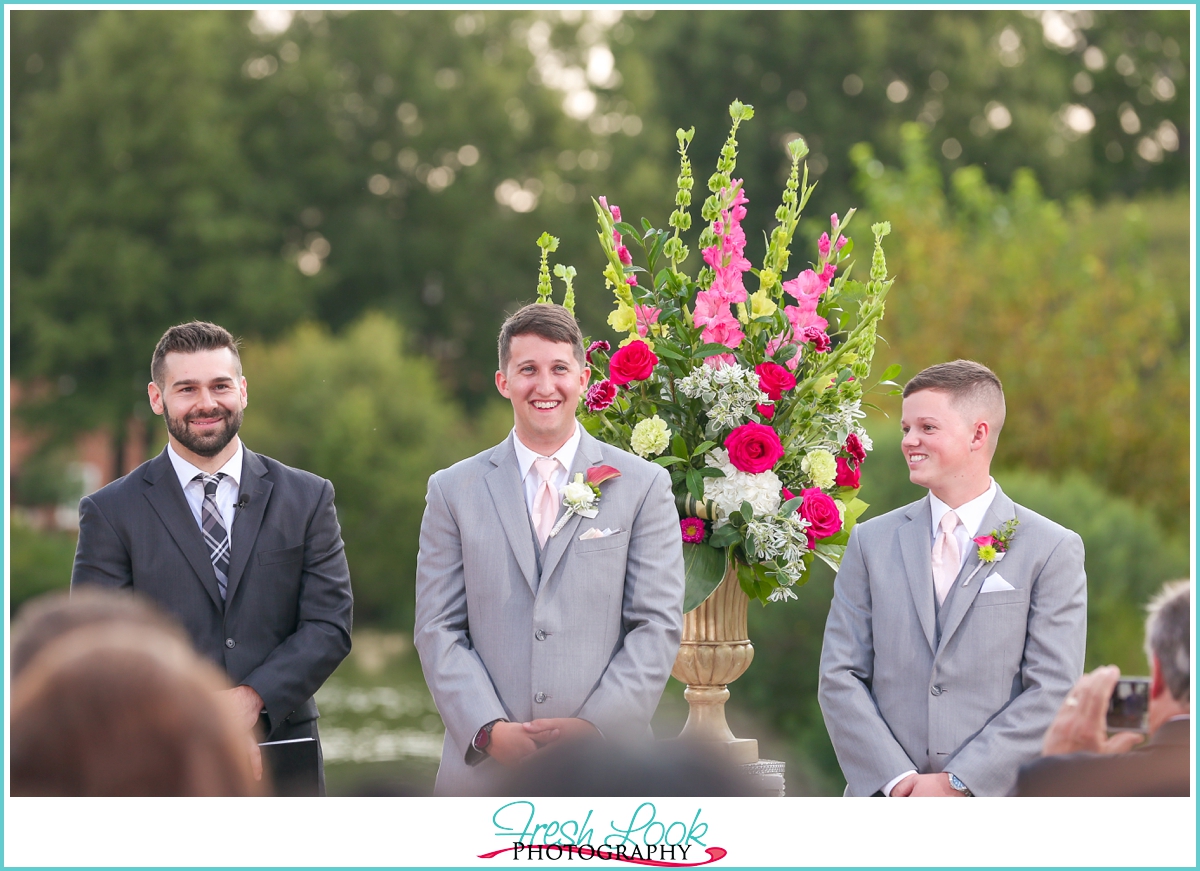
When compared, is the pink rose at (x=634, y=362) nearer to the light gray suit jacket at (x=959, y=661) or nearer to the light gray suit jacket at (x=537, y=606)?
the light gray suit jacket at (x=537, y=606)

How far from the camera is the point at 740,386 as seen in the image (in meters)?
3.92

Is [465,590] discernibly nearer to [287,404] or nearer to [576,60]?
[287,404]

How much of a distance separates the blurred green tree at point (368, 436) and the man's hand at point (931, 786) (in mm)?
12329

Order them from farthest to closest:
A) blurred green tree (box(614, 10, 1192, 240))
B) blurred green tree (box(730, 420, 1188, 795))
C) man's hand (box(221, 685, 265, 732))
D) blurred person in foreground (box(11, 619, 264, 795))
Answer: blurred green tree (box(614, 10, 1192, 240)) < blurred green tree (box(730, 420, 1188, 795)) < man's hand (box(221, 685, 265, 732)) < blurred person in foreground (box(11, 619, 264, 795))

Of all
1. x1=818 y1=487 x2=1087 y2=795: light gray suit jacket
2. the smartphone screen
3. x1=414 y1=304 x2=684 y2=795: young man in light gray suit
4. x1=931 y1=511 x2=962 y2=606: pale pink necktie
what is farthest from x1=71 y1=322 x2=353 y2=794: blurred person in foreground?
the smartphone screen

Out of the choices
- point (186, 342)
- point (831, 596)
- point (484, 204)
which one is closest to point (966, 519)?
point (186, 342)

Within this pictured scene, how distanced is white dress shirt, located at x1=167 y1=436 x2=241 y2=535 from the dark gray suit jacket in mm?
27

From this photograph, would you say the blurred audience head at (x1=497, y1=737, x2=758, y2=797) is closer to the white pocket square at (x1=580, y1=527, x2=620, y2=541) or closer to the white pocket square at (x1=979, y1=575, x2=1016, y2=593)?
the white pocket square at (x1=580, y1=527, x2=620, y2=541)

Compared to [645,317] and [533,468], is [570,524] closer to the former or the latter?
[533,468]

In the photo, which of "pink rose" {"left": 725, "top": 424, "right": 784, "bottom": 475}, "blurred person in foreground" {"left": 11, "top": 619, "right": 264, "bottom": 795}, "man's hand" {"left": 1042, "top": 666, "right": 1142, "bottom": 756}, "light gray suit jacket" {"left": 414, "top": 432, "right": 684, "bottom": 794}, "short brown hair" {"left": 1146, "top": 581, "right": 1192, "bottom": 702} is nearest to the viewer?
"blurred person in foreground" {"left": 11, "top": 619, "right": 264, "bottom": 795}

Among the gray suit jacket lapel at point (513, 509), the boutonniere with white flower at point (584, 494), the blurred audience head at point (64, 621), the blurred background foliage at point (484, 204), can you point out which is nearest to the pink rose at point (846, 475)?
the boutonniere with white flower at point (584, 494)

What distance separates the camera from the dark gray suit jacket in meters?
3.73

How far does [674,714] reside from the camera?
12.2 metres

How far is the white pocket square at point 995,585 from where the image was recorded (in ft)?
11.9
